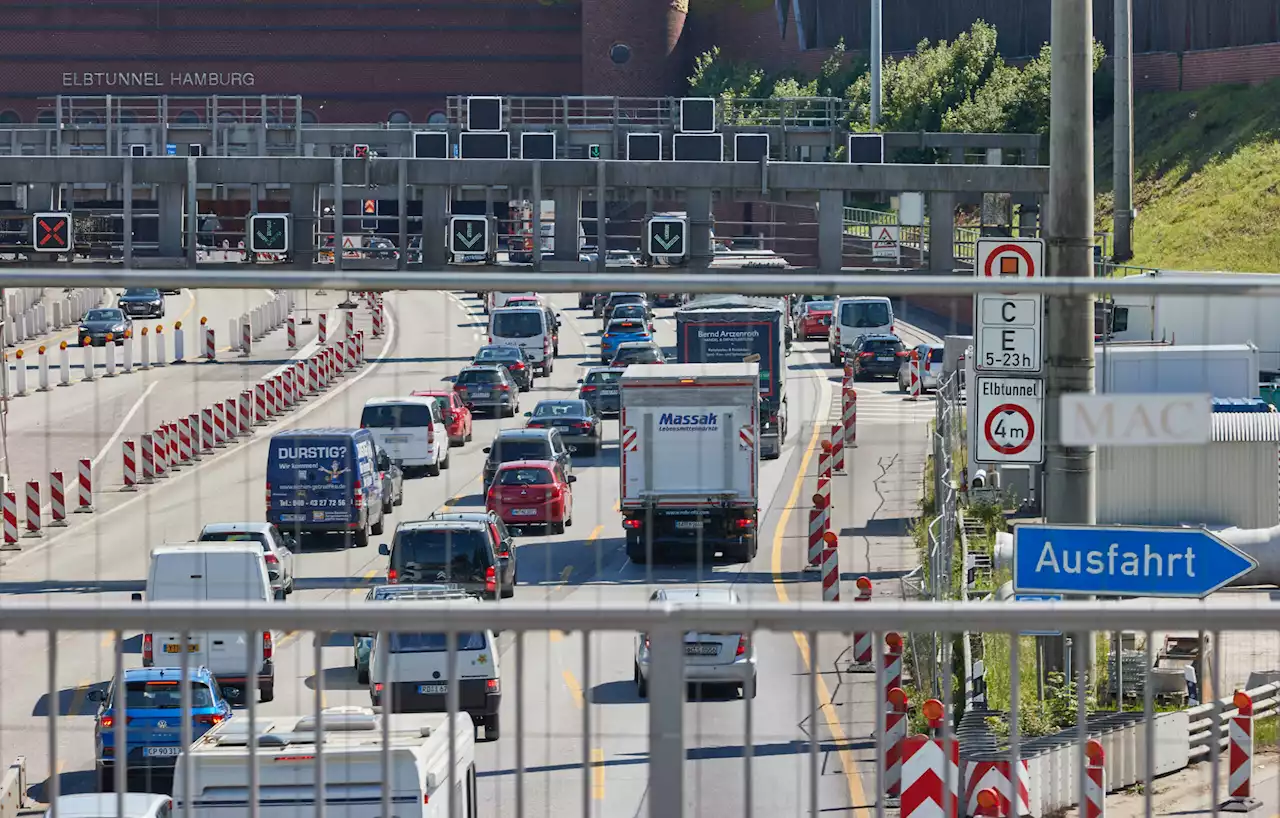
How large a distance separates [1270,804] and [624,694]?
6.79m

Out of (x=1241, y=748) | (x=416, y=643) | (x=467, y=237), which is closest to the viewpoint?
(x=416, y=643)

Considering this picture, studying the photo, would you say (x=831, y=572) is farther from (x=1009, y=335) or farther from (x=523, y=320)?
(x=523, y=320)

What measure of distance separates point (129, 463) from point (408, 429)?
178 cm

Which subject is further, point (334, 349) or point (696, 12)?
point (696, 12)

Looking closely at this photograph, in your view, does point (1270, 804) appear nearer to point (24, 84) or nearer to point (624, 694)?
point (624, 694)

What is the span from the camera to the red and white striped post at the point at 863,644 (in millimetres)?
10547

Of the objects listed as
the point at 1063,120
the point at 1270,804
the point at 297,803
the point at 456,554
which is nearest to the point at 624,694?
the point at 456,554

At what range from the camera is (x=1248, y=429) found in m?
25.4

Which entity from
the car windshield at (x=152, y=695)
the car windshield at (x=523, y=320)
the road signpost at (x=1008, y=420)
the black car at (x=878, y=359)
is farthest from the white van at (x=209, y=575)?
the car windshield at (x=152, y=695)

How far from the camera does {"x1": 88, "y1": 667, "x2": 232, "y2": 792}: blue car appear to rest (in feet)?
44.6

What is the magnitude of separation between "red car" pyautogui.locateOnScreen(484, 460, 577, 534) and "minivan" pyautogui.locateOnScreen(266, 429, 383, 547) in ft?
1.68

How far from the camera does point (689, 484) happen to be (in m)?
6.59

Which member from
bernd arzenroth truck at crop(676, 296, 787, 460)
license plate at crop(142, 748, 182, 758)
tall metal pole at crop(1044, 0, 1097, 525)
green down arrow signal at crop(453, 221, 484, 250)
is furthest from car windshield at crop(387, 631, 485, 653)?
green down arrow signal at crop(453, 221, 484, 250)

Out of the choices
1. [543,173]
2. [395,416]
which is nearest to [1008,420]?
[395,416]
